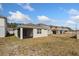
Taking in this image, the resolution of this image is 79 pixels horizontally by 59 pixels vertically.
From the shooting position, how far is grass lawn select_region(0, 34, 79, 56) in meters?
5.76

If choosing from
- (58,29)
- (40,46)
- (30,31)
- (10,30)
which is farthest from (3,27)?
(58,29)

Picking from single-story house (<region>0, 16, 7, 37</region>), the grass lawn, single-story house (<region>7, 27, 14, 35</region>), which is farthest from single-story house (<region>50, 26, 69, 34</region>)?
single-story house (<region>0, 16, 7, 37</region>)

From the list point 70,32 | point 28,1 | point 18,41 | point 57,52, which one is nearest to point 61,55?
point 57,52

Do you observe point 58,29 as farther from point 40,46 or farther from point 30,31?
point 30,31

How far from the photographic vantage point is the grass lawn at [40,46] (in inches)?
227

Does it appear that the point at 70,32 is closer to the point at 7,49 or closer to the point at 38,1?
→ the point at 38,1

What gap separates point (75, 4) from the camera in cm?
574

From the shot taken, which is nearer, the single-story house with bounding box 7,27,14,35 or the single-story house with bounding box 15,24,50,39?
the single-story house with bounding box 7,27,14,35

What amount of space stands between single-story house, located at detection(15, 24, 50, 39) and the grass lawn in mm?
161

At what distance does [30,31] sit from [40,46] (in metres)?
0.63

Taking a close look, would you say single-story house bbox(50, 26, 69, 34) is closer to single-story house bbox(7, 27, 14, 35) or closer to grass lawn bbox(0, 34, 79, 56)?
grass lawn bbox(0, 34, 79, 56)

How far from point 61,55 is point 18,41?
1081 millimetres

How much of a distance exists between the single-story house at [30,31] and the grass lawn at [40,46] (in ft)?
0.53

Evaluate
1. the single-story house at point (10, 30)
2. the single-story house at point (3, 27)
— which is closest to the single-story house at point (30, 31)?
the single-story house at point (10, 30)
